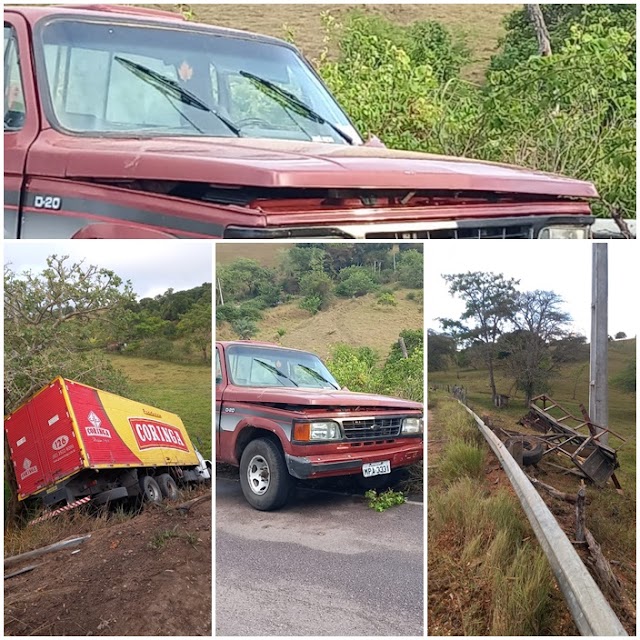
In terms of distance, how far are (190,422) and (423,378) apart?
119 cm

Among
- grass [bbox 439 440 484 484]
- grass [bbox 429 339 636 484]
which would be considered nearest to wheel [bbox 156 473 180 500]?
grass [bbox 439 440 484 484]

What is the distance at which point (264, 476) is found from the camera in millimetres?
4430

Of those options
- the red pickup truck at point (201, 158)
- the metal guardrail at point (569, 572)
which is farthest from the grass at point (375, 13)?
the metal guardrail at point (569, 572)

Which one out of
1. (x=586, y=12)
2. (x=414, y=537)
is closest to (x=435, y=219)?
(x=414, y=537)

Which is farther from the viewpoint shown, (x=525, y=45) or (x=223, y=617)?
(x=525, y=45)

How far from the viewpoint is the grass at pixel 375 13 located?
1873 centimetres

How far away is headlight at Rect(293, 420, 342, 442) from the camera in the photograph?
4.36 meters

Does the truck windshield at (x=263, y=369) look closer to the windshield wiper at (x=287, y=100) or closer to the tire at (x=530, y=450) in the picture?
the tire at (x=530, y=450)

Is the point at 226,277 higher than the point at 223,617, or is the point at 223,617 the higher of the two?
the point at 226,277

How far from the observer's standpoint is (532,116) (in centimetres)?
1059

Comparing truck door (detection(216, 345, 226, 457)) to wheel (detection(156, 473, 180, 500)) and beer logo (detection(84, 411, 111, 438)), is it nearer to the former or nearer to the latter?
wheel (detection(156, 473, 180, 500))

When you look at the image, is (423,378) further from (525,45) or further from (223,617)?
(525,45)

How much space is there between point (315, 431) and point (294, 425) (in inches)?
4.2

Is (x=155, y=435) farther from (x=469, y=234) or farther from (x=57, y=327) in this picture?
(x=469, y=234)
